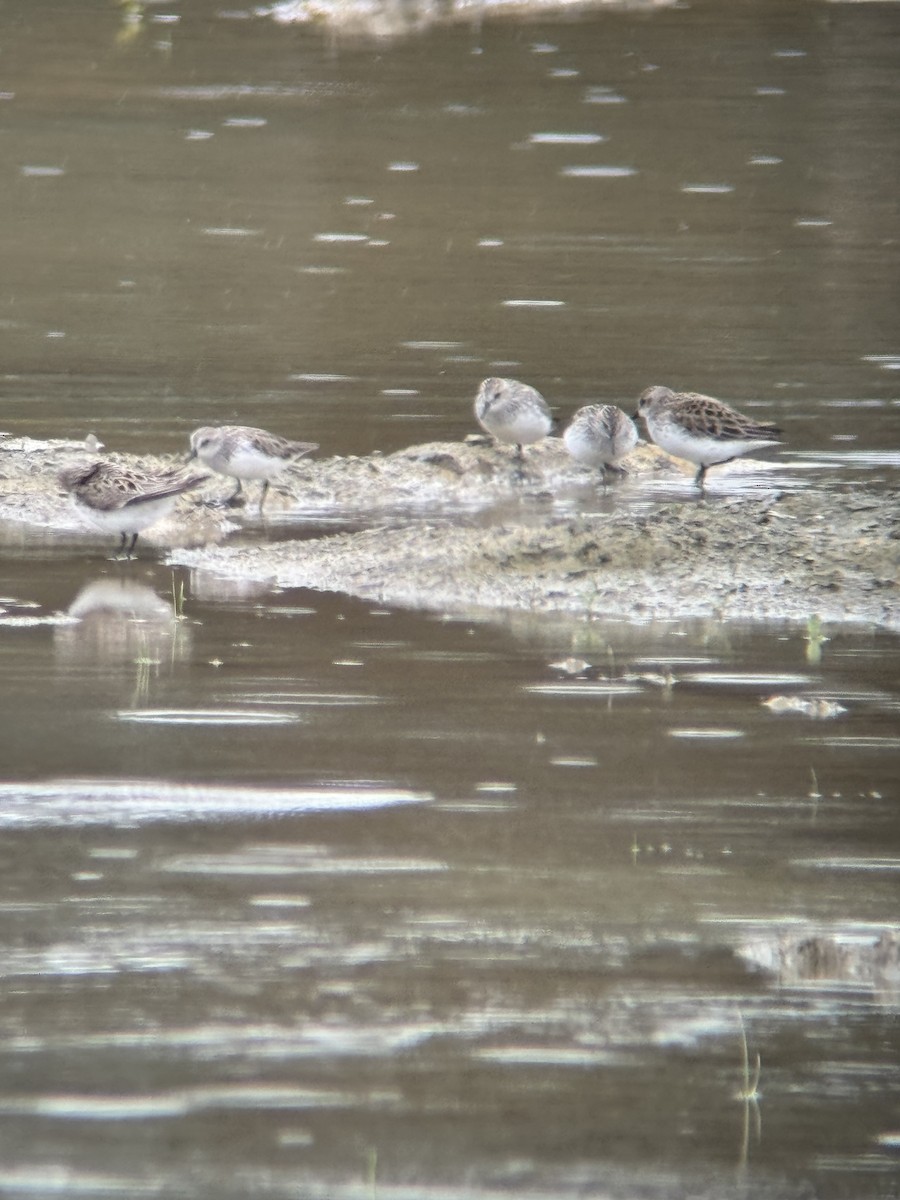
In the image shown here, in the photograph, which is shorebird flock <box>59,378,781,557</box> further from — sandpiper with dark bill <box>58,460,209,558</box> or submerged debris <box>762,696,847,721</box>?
submerged debris <box>762,696,847,721</box>

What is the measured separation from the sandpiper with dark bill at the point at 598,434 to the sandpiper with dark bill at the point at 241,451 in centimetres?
167

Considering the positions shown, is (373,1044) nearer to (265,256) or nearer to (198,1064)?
(198,1064)

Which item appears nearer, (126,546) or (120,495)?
(120,495)

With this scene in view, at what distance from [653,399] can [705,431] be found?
0.80 m

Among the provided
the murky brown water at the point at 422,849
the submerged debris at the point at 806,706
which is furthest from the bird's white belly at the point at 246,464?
the submerged debris at the point at 806,706

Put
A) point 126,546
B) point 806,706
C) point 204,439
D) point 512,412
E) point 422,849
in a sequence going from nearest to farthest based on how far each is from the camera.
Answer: point 422,849, point 806,706, point 126,546, point 204,439, point 512,412

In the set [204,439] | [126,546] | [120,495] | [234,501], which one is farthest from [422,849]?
[234,501]

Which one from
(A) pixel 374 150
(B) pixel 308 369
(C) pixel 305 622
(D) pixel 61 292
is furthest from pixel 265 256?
(C) pixel 305 622

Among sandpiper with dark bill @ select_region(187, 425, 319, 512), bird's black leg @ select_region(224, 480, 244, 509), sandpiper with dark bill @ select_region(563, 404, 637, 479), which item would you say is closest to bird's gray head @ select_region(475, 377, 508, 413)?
sandpiper with dark bill @ select_region(563, 404, 637, 479)

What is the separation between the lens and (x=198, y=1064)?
15.6ft

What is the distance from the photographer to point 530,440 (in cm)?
1280

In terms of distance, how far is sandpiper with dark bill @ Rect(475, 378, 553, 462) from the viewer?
12461mm

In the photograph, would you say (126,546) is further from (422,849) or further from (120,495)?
(422,849)

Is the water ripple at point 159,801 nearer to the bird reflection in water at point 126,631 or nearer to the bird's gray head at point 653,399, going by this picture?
the bird reflection in water at point 126,631
